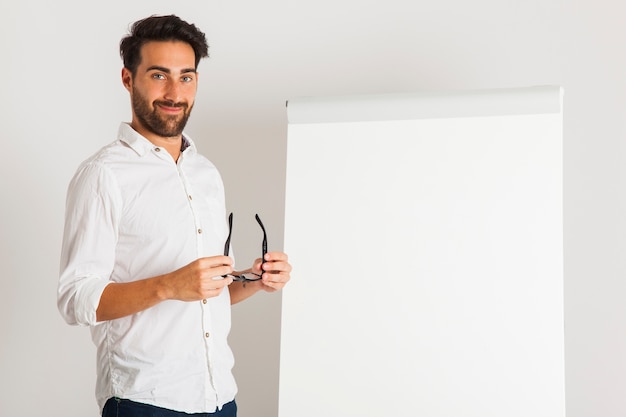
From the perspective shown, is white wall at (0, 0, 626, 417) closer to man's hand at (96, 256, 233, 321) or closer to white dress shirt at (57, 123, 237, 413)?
white dress shirt at (57, 123, 237, 413)

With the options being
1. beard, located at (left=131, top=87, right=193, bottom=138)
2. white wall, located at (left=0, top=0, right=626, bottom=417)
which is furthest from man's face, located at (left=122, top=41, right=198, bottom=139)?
white wall, located at (left=0, top=0, right=626, bottom=417)

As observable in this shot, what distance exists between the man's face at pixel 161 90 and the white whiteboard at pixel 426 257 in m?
0.53

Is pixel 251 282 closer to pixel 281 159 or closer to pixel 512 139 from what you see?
pixel 512 139

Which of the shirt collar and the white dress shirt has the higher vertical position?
the shirt collar

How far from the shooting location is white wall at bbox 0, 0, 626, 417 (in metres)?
2.75

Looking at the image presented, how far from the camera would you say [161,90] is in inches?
76.2

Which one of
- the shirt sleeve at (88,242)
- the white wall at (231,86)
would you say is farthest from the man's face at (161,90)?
the white wall at (231,86)

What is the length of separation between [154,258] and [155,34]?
58 cm

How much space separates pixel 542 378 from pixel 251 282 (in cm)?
84

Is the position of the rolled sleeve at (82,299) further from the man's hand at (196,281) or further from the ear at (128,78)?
the ear at (128,78)

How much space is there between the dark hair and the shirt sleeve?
0.33 metres

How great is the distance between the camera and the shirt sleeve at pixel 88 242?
66.9 inches

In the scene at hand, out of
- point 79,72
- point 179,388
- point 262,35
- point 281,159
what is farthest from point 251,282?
point 79,72

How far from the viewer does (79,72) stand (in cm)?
312
